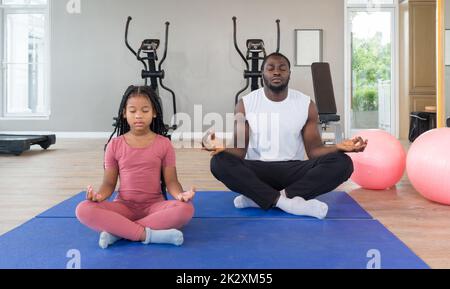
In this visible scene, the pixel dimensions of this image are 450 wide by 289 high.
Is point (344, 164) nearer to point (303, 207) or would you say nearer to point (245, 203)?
point (303, 207)

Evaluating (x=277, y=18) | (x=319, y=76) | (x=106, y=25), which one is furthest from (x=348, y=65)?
(x=106, y=25)

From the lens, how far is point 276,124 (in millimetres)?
2221

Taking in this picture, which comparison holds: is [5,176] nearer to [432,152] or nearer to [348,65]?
[432,152]

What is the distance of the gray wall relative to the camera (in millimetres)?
6727

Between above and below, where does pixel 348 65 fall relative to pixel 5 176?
above

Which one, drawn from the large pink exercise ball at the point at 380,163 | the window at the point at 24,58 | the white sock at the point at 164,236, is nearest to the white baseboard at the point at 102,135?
the window at the point at 24,58

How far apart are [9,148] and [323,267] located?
4.14 meters

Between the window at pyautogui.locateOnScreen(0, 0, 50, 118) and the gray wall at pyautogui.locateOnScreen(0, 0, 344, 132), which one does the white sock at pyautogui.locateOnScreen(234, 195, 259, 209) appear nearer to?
the gray wall at pyautogui.locateOnScreen(0, 0, 344, 132)

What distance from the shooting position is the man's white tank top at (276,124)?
7.27ft

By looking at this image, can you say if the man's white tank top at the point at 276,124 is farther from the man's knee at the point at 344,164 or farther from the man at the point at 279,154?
the man's knee at the point at 344,164

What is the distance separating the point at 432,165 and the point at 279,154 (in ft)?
2.66

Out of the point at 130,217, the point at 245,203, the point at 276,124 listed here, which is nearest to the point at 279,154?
the point at 276,124

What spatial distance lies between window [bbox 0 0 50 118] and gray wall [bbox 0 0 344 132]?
12.0 inches

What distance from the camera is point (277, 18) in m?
6.73
